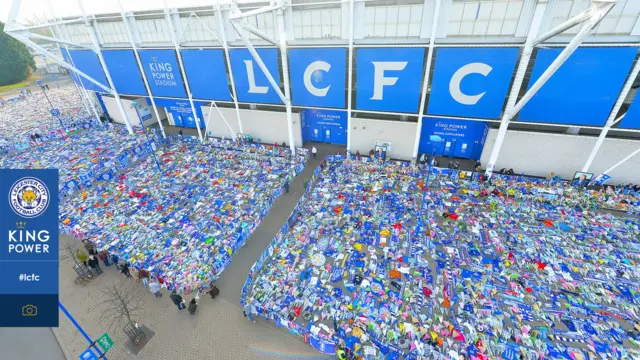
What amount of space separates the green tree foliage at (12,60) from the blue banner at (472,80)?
7389 centimetres

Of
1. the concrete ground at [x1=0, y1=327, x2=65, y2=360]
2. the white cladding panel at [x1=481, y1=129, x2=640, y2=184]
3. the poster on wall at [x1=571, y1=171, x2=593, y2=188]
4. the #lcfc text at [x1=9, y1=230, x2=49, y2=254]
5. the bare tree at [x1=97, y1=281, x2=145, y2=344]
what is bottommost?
the concrete ground at [x1=0, y1=327, x2=65, y2=360]

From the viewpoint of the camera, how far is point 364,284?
11.5m

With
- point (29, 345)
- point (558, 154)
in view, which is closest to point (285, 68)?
point (558, 154)

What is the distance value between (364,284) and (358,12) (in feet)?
49.2

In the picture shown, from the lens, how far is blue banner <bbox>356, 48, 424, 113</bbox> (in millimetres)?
16438

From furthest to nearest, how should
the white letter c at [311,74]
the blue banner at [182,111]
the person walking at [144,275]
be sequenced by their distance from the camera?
the blue banner at [182,111]
the white letter c at [311,74]
the person walking at [144,275]

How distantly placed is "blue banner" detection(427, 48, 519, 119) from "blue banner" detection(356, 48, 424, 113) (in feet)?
3.52

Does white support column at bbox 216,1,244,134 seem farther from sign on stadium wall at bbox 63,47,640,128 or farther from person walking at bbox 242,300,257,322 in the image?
person walking at bbox 242,300,257,322

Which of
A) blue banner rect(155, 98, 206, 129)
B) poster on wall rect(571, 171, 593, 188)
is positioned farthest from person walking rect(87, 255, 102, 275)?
poster on wall rect(571, 171, 593, 188)

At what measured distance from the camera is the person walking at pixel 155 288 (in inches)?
448

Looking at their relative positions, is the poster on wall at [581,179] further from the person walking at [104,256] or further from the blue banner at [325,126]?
the person walking at [104,256]

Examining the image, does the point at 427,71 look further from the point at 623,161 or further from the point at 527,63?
the point at 623,161
